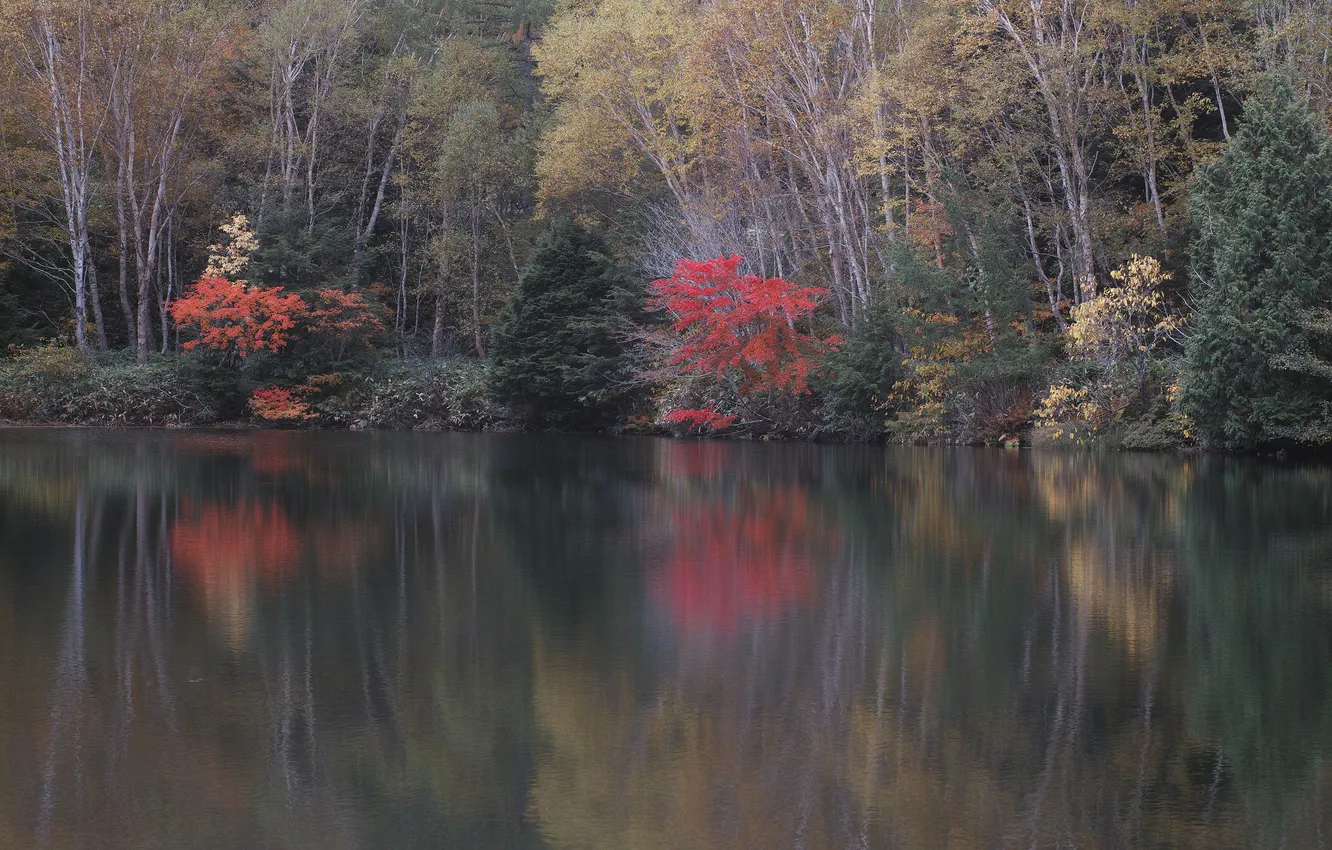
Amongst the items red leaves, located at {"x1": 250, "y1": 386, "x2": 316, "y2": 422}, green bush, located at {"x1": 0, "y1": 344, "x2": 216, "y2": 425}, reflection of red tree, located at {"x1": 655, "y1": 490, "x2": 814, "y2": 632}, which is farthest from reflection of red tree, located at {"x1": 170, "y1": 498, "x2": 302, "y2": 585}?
green bush, located at {"x1": 0, "y1": 344, "x2": 216, "y2": 425}

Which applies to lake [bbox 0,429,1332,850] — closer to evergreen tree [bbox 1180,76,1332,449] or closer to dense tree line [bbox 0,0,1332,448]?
evergreen tree [bbox 1180,76,1332,449]

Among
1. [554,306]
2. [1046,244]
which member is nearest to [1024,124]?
[1046,244]

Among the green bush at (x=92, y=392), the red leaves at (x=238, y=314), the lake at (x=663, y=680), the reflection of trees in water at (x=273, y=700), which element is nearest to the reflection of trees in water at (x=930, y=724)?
the lake at (x=663, y=680)

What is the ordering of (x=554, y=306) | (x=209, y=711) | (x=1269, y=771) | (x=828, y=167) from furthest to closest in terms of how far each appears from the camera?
(x=554, y=306), (x=828, y=167), (x=209, y=711), (x=1269, y=771)

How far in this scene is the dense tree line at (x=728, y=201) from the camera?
890 inches

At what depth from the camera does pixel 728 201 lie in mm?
31234

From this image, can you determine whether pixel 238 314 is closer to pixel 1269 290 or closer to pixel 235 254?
pixel 235 254

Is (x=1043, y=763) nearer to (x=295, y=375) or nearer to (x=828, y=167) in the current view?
(x=828, y=167)

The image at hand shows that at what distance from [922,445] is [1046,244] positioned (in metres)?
6.06

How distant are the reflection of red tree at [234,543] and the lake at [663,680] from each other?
6cm

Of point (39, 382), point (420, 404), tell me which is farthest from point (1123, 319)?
point (39, 382)

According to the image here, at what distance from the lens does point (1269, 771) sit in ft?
14.8

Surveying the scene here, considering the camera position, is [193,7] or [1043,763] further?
[193,7]

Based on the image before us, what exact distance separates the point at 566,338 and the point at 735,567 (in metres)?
23.3
